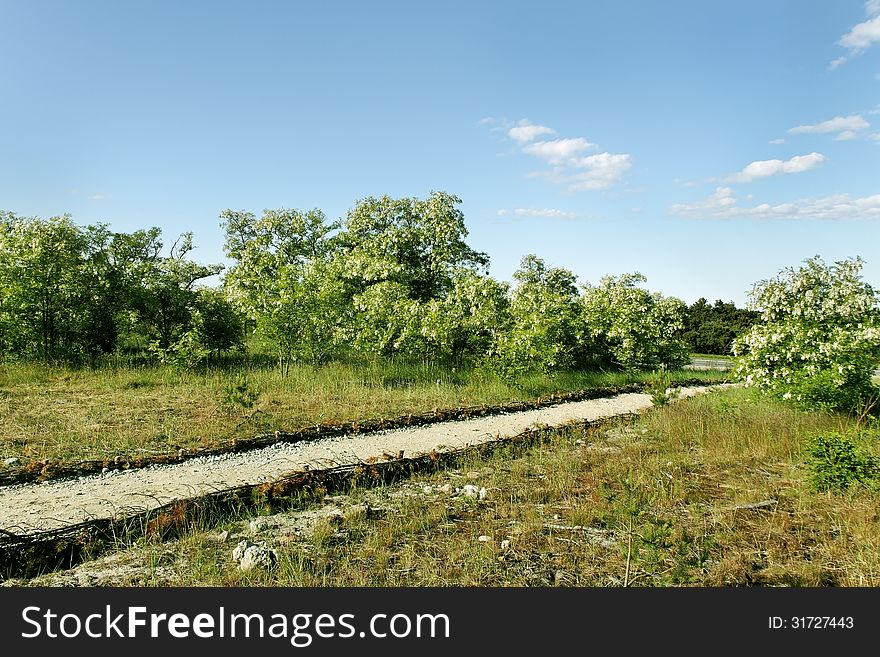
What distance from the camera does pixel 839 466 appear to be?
19.0ft

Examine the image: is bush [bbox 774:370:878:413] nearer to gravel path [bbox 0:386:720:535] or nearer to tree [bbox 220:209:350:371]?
gravel path [bbox 0:386:720:535]

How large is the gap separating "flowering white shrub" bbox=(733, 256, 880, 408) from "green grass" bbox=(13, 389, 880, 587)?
236 cm

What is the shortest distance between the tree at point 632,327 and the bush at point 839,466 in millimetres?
12054

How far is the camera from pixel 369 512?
5.13m

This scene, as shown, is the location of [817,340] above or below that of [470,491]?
above

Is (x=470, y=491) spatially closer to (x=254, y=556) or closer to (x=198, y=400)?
(x=254, y=556)

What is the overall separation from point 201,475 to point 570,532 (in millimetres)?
4017

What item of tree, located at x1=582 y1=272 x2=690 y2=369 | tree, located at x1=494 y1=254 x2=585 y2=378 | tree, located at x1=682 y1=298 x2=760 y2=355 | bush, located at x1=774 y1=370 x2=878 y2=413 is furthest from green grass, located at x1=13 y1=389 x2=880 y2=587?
tree, located at x1=682 y1=298 x2=760 y2=355

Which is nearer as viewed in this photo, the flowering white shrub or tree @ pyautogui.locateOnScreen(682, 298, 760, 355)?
the flowering white shrub

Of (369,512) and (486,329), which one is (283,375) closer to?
(486,329)

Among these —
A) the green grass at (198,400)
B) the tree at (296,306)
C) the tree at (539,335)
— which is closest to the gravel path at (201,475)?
the green grass at (198,400)

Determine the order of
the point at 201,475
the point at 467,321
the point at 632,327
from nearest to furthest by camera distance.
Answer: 1. the point at 201,475
2. the point at 467,321
3. the point at 632,327

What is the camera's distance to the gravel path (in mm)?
5023

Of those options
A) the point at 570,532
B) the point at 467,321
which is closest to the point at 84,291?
the point at 467,321
